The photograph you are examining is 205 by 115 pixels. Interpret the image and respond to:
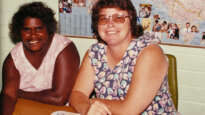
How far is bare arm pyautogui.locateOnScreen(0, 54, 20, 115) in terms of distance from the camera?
173 cm

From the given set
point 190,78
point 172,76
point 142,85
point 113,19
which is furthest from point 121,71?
point 190,78

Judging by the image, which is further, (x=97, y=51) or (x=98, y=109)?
(x=97, y=51)

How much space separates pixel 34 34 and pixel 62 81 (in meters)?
0.43

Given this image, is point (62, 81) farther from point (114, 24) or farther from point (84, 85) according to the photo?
point (114, 24)

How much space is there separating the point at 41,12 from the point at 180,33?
1.22 meters

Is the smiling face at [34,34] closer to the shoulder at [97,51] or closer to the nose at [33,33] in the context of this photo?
the nose at [33,33]

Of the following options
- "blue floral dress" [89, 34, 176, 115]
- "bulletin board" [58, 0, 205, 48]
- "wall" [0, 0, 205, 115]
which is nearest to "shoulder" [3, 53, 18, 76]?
"blue floral dress" [89, 34, 176, 115]

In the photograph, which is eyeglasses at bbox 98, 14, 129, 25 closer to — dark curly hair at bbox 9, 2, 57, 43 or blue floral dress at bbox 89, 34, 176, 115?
blue floral dress at bbox 89, 34, 176, 115

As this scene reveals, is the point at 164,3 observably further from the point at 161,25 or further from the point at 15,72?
the point at 15,72

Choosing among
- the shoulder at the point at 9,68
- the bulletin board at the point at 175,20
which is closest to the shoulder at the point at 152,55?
the bulletin board at the point at 175,20

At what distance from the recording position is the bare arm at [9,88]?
1.73 metres

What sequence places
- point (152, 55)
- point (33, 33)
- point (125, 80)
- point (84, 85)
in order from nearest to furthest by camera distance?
point (152, 55), point (125, 80), point (84, 85), point (33, 33)

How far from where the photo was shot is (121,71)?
1572mm

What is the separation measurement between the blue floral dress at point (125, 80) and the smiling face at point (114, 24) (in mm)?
100
